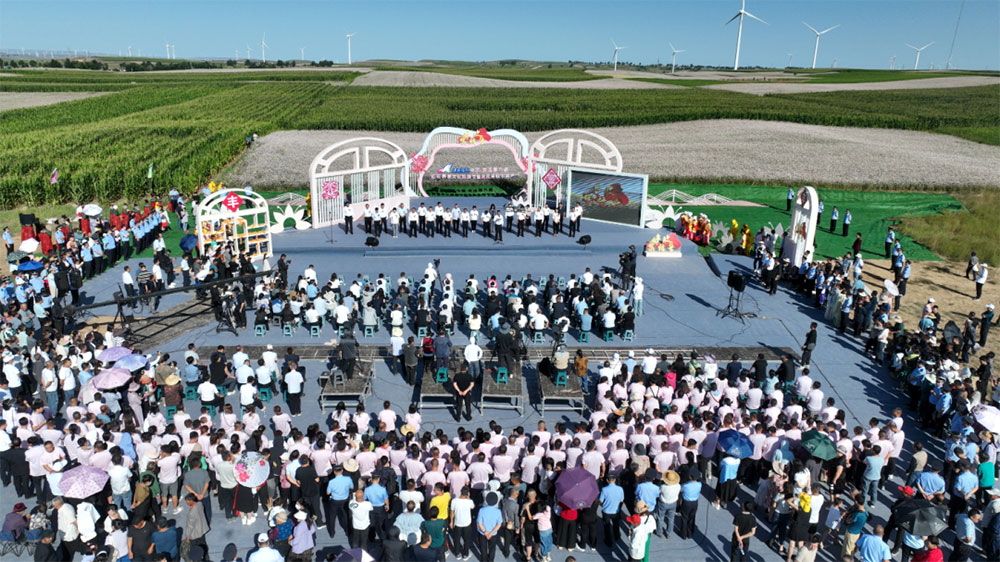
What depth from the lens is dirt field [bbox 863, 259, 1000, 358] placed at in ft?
67.7

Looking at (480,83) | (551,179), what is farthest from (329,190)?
(480,83)

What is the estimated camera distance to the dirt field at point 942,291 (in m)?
20.6

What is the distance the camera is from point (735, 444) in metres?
10.7

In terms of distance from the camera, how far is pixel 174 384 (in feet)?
42.3

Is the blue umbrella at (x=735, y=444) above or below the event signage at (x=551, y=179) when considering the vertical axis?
below

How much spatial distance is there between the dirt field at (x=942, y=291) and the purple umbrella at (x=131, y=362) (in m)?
20.7

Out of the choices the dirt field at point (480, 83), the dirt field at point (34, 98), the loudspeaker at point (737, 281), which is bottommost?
the loudspeaker at point (737, 281)

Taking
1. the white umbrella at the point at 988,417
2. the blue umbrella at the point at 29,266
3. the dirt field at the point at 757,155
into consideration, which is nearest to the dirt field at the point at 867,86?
the dirt field at the point at 757,155

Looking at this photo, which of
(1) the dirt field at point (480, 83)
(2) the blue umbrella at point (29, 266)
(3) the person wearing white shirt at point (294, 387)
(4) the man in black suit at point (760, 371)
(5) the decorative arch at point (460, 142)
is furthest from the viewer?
(1) the dirt field at point (480, 83)

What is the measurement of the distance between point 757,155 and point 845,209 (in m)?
16.9

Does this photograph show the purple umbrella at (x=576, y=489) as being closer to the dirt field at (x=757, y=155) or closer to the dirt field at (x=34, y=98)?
the dirt field at (x=757, y=155)

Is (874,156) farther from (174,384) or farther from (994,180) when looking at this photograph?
(174,384)

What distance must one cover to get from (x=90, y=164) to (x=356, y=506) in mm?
40424

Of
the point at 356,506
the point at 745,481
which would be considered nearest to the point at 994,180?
the point at 745,481
